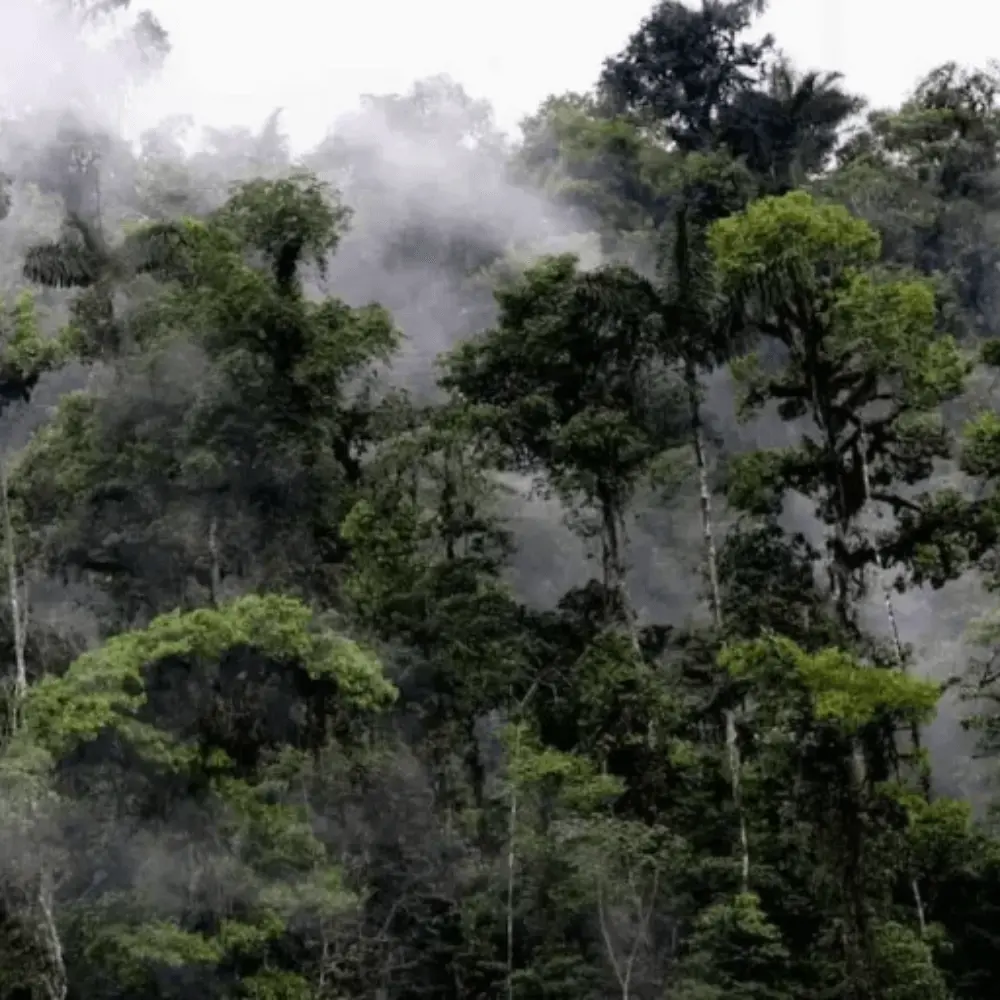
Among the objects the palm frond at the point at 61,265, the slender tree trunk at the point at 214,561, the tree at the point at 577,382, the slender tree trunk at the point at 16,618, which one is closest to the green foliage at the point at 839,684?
the tree at the point at 577,382

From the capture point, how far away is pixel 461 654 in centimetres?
1552

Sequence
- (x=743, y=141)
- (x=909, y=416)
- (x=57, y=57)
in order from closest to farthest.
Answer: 1. (x=909, y=416)
2. (x=743, y=141)
3. (x=57, y=57)

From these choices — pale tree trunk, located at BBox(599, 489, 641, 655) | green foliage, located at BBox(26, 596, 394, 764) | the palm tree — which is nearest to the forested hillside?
green foliage, located at BBox(26, 596, 394, 764)

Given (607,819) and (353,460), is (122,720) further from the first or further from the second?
(353,460)

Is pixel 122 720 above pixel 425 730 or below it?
below

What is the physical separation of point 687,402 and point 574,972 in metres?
6.77

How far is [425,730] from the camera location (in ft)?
53.5

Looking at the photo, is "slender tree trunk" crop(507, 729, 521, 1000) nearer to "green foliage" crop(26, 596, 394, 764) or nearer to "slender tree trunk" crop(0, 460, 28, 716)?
"green foliage" crop(26, 596, 394, 764)

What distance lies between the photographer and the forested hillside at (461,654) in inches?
477

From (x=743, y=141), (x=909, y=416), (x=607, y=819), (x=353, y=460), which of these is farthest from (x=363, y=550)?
(x=743, y=141)

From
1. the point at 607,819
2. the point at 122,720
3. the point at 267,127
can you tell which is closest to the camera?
the point at 122,720

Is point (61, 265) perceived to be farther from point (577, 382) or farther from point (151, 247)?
point (577, 382)

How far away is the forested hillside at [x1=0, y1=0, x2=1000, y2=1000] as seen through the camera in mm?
12109

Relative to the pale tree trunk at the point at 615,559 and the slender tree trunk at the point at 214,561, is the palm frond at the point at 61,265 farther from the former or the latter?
the pale tree trunk at the point at 615,559
